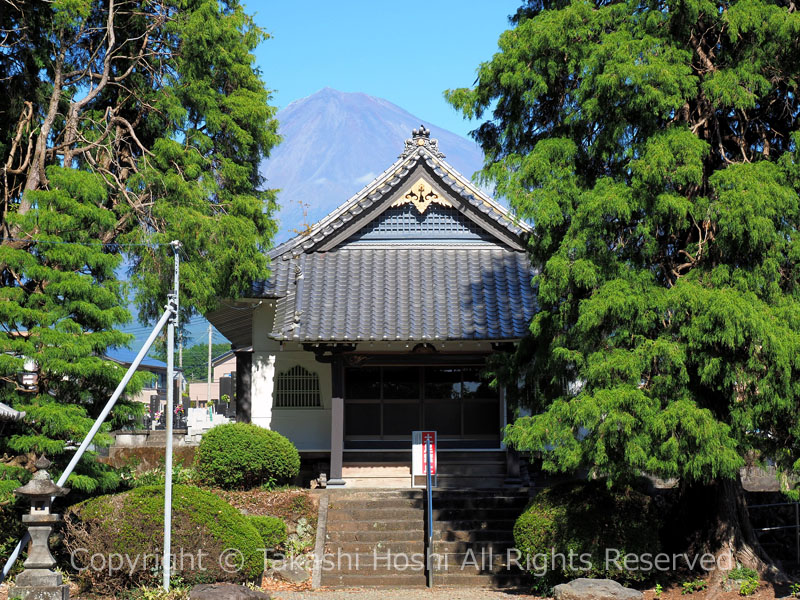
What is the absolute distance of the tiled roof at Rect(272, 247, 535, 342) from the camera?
19281 mm

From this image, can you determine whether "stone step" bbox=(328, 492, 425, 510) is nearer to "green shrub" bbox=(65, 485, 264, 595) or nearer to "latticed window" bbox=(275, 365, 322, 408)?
"latticed window" bbox=(275, 365, 322, 408)

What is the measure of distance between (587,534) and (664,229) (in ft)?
16.1

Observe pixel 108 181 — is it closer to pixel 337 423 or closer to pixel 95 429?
pixel 95 429

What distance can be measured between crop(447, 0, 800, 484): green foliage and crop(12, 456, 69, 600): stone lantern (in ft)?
22.8

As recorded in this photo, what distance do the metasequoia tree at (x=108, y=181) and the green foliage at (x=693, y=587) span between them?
370 inches

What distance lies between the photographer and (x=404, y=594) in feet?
49.9

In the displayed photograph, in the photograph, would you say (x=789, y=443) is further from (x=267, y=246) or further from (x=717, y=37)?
(x=267, y=246)

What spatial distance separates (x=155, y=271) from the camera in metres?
17.5

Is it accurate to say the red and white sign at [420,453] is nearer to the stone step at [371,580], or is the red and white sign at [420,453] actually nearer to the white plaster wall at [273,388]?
the stone step at [371,580]

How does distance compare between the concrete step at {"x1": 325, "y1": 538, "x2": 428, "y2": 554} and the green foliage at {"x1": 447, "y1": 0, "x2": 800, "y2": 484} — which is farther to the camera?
the concrete step at {"x1": 325, "y1": 538, "x2": 428, "y2": 554}

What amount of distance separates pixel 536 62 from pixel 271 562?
960 centimetres

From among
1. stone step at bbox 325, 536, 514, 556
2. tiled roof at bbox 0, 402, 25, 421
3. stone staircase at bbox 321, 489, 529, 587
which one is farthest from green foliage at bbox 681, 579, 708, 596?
tiled roof at bbox 0, 402, 25, 421

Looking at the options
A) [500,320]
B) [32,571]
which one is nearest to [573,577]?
[500,320]

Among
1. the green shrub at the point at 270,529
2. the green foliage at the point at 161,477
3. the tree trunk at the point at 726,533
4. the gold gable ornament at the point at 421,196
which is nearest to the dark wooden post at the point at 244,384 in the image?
the green foliage at the point at 161,477
